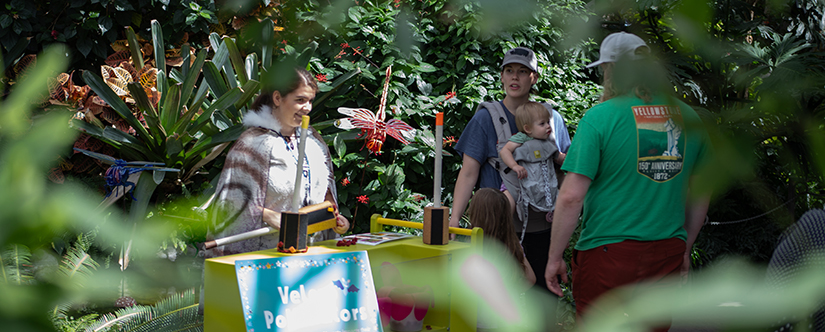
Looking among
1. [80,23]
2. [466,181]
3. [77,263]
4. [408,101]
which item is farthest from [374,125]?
[77,263]

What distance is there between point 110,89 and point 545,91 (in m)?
2.90

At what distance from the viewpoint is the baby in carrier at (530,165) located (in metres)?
2.41

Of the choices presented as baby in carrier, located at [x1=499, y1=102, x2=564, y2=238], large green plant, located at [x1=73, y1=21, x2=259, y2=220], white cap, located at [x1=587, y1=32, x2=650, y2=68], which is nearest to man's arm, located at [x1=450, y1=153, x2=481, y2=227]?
baby in carrier, located at [x1=499, y1=102, x2=564, y2=238]

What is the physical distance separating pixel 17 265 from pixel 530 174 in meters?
2.33

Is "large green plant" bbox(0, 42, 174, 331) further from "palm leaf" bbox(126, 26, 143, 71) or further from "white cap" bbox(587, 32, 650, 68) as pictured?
"palm leaf" bbox(126, 26, 143, 71)

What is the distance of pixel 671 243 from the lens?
73.0 inches

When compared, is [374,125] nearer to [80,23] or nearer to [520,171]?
[520,171]

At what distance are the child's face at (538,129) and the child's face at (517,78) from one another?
0.62 ft

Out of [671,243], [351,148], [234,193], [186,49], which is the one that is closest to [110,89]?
[186,49]

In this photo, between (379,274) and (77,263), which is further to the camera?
(379,274)

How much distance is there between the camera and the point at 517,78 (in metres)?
2.53

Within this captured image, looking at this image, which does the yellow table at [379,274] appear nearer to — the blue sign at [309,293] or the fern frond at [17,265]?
the blue sign at [309,293]

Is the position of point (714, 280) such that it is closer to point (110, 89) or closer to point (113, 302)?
point (113, 302)

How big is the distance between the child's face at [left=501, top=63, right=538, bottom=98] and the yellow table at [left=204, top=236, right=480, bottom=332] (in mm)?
1017
